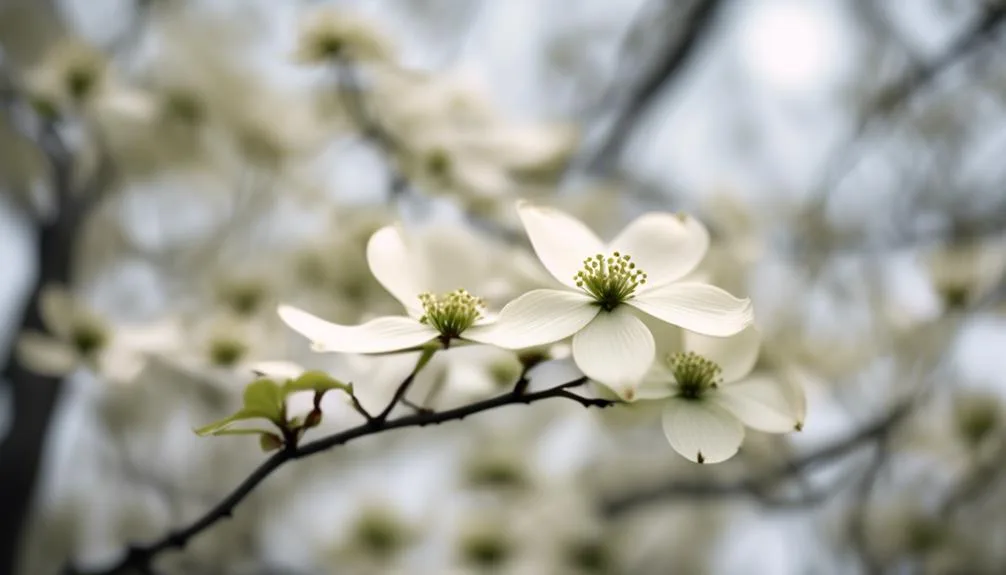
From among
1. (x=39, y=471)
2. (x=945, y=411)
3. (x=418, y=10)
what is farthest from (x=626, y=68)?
(x=39, y=471)

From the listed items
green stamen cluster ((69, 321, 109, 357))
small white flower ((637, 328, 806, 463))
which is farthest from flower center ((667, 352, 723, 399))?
green stamen cluster ((69, 321, 109, 357))

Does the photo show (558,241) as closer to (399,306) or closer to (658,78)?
(399,306)

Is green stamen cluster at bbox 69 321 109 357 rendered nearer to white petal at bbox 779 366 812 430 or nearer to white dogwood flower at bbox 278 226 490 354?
white dogwood flower at bbox 278 226 490 354

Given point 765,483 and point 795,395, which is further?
point 765,483

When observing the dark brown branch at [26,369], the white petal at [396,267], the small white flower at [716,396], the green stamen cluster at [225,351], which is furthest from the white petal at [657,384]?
the dark brown branch at [26,369]

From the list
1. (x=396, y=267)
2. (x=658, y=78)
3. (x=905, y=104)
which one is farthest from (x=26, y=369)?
(x=905, y=104)

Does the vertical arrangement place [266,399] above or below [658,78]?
below
